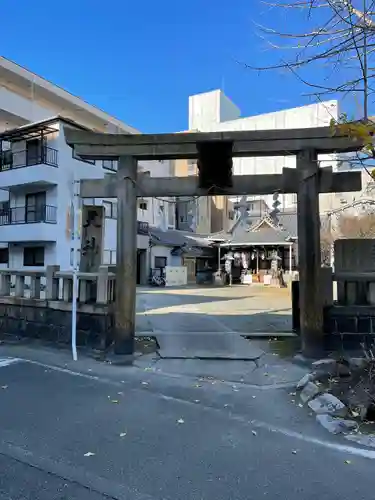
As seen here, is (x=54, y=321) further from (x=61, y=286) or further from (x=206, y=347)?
(x=206, y=347)

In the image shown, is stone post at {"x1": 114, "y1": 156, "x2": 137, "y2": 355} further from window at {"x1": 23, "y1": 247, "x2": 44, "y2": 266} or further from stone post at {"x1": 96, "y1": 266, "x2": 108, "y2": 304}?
window at {"x1": 23, "y1": 247, "x2": 44, "y2": 266}

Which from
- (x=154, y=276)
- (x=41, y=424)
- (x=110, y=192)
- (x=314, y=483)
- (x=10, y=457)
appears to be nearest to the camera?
(x=314, y=483)

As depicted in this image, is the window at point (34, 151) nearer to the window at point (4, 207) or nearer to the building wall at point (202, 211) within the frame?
the window at point (4, 207)

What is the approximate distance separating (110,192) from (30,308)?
2964mm

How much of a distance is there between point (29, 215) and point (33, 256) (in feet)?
8.13

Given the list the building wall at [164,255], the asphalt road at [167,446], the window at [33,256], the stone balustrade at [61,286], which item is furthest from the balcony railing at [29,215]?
the asphalt road at [167,446]

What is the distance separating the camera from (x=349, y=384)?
Answer: 4.86 meters

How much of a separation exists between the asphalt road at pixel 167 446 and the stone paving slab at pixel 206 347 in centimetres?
143

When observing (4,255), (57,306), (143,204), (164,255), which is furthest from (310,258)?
(143,204)

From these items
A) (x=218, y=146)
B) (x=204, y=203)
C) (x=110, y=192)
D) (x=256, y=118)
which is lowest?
(x=110, y=192)

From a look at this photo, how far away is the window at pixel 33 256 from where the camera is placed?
24.4 metres

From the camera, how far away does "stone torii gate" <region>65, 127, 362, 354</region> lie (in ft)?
20.9

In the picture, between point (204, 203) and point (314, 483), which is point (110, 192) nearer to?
point (314, 483)

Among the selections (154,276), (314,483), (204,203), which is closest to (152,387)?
(314,483)
